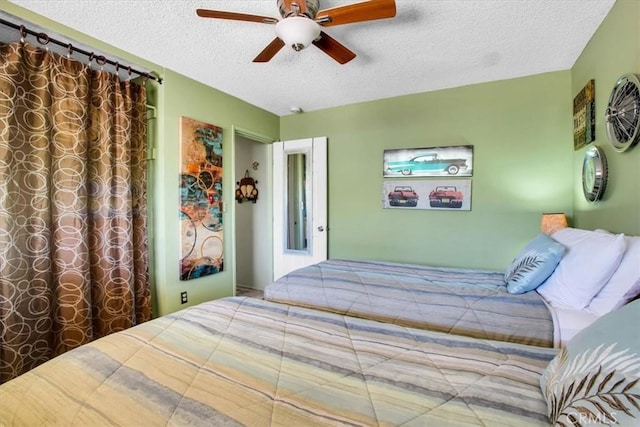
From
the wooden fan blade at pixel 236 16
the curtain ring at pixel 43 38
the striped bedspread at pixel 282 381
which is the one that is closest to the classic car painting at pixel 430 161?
the wooden fan blade at pixel 236 16

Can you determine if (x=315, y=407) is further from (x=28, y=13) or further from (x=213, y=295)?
(x=28, y=13)

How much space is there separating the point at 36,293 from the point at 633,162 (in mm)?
3664

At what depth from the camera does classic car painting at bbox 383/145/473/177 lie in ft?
9.71

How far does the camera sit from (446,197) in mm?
3035

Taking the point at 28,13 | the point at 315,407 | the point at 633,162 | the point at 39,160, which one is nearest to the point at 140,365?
the point at 315,407

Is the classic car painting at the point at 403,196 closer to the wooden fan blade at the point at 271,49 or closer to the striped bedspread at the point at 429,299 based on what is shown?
the striped bedspread at the point at 429,299

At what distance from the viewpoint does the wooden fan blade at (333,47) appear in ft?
5.80

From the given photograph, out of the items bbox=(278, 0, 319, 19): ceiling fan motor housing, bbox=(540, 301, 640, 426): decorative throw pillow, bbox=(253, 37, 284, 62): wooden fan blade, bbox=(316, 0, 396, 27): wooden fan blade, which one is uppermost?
bbox=(278, 0, 319, 19): ceiling fan motor housing

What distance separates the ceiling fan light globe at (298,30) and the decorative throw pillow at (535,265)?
1.86 m

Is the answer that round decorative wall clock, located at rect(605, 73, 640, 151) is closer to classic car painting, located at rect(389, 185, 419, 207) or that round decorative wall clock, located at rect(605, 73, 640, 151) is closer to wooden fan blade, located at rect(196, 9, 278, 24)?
classic car painting, located at rect(389, 185, 419, 207)

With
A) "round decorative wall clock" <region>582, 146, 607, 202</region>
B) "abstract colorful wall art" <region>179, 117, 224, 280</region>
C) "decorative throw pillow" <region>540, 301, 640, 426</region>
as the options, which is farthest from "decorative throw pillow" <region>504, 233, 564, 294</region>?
"abstract colorful wall art" <region>179, 117, 224, 280</region>

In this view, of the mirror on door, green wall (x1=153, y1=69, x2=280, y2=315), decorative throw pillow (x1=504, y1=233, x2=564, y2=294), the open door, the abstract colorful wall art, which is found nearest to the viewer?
decorative throw pillow (x1=504, y1=233, x2=564, y2=294)

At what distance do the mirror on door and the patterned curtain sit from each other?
1.78 meters

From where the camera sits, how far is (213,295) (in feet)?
10.0
